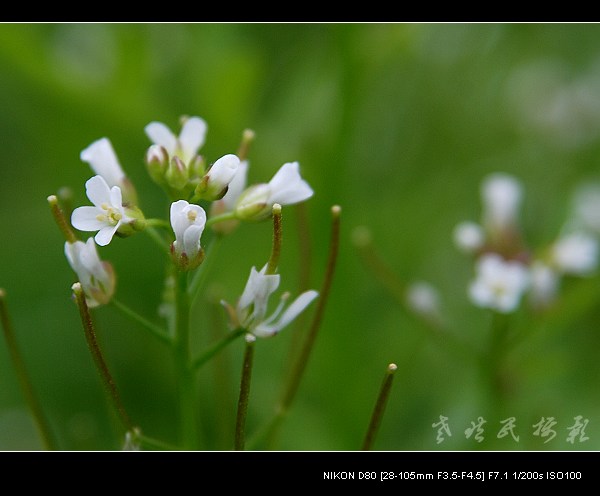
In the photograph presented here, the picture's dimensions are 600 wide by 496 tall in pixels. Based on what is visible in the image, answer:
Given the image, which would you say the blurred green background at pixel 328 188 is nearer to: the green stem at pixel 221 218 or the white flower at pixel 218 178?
the green stem at pixel 221 218

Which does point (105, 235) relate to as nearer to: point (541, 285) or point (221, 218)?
point (221, 218)

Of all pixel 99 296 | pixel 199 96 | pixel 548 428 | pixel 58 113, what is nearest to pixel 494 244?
pixel 548 428

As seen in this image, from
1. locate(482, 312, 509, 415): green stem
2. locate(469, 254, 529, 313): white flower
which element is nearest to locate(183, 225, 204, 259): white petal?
locate(469, 254, 529, 313): white flower

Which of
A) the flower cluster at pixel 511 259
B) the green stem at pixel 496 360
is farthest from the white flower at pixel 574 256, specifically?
the green stem at pixel 496 360

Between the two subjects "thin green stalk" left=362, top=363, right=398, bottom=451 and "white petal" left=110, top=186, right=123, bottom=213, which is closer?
"white petal" left=110, top=186, right=123, bottom=213

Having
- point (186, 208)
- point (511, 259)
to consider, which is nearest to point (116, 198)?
point (186, 208)

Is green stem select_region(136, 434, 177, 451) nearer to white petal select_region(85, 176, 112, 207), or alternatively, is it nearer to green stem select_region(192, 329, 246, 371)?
green stem select_region(192, 329, 246, 371)
